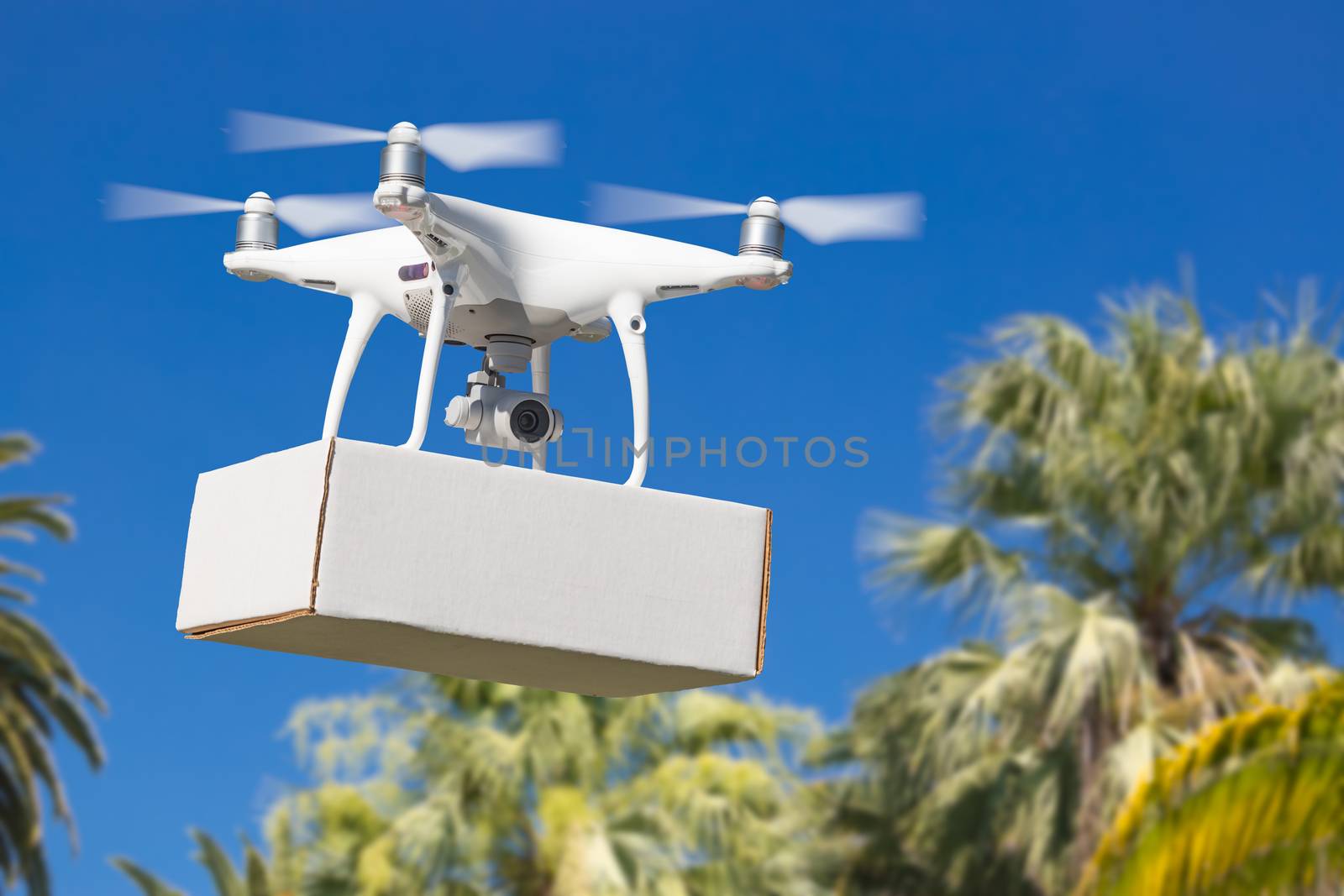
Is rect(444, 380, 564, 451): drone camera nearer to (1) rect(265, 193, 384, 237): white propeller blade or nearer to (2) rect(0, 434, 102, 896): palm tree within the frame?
(1) rect(265, 193, 384, 237): white propeller blade

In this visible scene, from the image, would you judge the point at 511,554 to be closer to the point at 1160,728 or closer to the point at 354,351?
the point at 354,351

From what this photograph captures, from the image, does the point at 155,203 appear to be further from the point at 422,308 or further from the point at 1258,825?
the point at 1258,825

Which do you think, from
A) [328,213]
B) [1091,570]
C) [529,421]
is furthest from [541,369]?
[1091,570]

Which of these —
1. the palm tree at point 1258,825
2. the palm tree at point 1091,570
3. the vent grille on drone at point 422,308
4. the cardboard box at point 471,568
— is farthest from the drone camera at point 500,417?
the palm tree at point 1091,570

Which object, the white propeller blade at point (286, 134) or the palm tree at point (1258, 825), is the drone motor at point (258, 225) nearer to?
the white propeller blade at point (286, 134)

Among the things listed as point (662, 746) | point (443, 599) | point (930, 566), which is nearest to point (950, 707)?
point (930, 566)

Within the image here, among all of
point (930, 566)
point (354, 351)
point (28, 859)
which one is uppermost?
point (930, 566)
